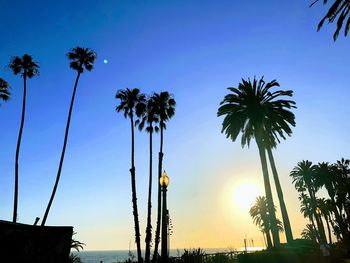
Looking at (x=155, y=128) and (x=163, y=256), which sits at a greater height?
(x=155, y=128)

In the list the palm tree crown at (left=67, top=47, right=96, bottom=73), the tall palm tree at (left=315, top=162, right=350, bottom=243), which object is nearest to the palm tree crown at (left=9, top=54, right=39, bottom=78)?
the palm tree crown at (left=67, top=47, right=96, bottom=73)

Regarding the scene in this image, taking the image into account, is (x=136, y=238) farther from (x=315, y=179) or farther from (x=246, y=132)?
(x=315, y=179)

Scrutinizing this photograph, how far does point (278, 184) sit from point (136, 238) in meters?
15.6

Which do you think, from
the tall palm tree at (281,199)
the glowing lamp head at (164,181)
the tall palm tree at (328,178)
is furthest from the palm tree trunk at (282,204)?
the tall palm tree at (328,178)

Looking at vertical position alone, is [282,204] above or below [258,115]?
below

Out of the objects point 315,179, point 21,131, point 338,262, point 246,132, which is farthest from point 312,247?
point 315,179

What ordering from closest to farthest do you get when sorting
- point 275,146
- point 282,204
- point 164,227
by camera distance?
point 164,227 < point 282,204 < point 275,146

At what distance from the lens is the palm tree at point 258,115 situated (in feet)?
91.1

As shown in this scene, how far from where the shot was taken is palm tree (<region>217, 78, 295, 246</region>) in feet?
91.1

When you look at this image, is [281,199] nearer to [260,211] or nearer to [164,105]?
[164,105]

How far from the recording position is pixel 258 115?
90.6 ft

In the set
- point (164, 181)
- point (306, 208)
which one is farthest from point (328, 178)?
point (164, 181)

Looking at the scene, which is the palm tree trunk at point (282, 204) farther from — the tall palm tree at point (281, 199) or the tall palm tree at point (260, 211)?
the tall palm tree at point (260, 211)

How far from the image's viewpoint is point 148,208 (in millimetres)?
31062
